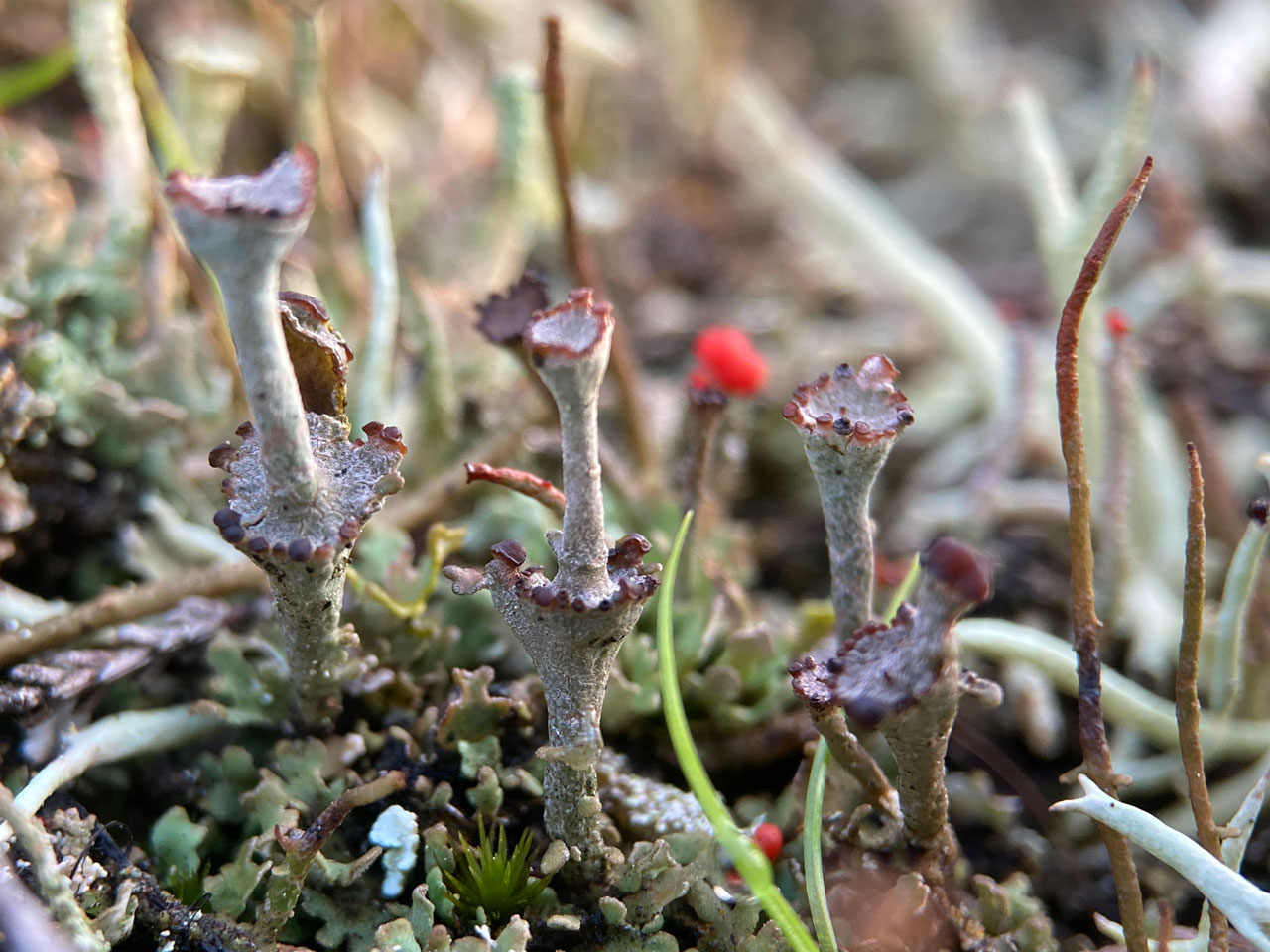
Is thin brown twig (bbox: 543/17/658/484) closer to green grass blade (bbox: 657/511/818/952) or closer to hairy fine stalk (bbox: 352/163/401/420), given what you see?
hairy fine stalk (bbox: 352/163/401/420)

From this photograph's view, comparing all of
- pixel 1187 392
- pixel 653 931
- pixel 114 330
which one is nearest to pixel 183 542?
pixel 114 330

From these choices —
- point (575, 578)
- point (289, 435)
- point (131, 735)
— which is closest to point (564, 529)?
point (575, 578)

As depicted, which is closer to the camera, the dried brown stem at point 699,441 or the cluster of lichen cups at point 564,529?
the cluster of lichen cups at point 564,529

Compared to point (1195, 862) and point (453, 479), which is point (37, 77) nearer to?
point (453, 479)

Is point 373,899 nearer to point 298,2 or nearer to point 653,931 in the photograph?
point 653,931

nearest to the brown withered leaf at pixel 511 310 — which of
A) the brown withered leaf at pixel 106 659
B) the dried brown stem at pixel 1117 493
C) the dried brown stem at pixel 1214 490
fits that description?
the brown withered leaf at pixel 106 659

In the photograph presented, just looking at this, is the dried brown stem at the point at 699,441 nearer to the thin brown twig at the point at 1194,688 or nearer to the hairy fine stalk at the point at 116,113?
the thin brown twig at the point at 1194,688
